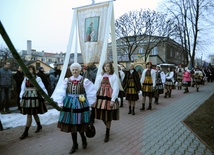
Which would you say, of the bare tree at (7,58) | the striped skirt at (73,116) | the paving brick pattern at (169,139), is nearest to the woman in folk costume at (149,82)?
the paving brick pattern at (169,139)

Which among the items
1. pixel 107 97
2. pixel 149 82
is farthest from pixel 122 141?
pixel 149 82

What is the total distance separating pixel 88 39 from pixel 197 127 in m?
4.16

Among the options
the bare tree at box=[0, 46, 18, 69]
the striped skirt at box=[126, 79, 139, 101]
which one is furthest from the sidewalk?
the bare tree at box=[0, 46, 18, 69]

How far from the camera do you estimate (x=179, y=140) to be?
14.9 feet

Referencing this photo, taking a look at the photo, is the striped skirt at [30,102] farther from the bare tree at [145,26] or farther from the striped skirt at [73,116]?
the bare tree at [145,26]

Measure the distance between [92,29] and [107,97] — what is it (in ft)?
8.46

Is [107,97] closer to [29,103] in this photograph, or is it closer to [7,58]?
[29,103]

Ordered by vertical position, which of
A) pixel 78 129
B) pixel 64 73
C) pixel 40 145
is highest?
pixel 64 73

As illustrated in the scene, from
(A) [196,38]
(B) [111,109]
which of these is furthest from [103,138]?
(A) [196,38]

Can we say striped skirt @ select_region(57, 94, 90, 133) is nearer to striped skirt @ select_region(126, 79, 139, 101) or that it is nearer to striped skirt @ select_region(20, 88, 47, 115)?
striped skirt @ select_region(20, 88, 47, 115)

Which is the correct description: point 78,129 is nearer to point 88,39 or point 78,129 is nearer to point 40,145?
point 40,145

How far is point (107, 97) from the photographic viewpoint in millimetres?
4477

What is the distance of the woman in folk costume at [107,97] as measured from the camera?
440 cm

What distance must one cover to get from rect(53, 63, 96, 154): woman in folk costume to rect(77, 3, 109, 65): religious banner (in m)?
2.25
